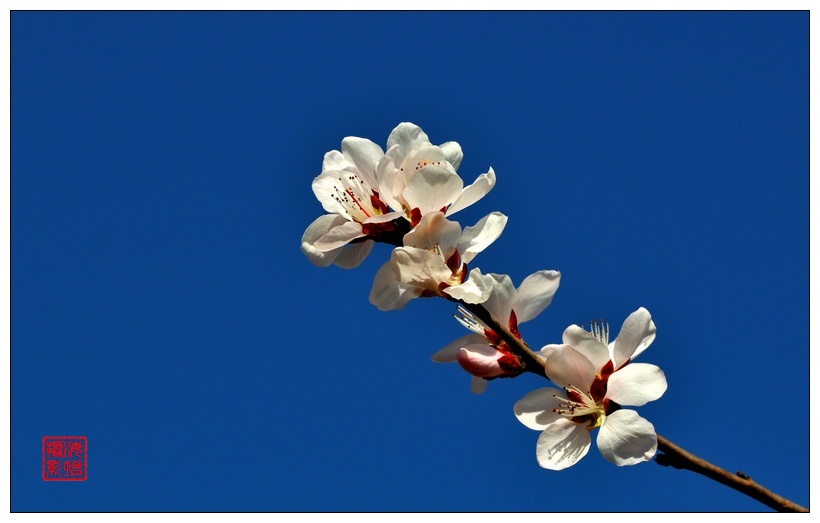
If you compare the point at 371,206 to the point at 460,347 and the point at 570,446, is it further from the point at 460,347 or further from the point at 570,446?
the point at 570,446

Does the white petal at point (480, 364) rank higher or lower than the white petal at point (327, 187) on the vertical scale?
lower

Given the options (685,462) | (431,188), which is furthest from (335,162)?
(685,462)

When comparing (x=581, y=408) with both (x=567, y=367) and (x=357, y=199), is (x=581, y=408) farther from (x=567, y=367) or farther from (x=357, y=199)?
(x=357, y=199)

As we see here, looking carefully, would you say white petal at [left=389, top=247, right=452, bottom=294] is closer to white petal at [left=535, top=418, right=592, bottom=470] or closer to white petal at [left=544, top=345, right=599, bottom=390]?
white petal at [left=544, top=345, right=599, bottom=390]

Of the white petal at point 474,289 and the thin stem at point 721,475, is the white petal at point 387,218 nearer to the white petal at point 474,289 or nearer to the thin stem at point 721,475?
the white petal at point 474,289

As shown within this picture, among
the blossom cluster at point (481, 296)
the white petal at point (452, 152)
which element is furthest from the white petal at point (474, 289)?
the white petal at point (452, 152)
